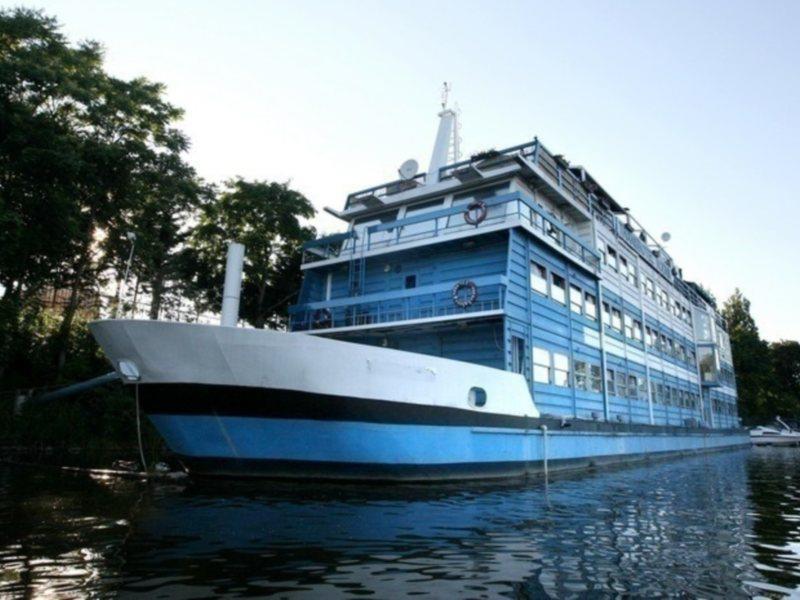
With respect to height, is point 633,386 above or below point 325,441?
above

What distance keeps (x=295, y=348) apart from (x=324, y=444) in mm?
1957

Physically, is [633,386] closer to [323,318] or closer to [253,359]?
[323,318]

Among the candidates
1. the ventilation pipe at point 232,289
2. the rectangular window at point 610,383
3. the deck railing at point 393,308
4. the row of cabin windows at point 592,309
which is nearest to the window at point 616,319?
the row of cabin windows at point 592,309

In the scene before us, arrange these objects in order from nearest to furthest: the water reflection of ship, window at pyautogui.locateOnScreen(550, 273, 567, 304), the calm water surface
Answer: the calm water surface, the water reflection of ship, window at pyautogui.locateOnScreen(550, 273, 567, 304)

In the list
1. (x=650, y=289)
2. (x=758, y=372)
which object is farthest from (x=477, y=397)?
(x=758, y=372)

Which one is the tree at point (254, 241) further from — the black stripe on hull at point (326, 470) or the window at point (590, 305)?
the black stripe on hull at point (326, 470)

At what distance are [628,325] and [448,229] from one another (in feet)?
36.5

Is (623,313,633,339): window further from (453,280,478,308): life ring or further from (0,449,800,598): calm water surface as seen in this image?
(0,449,800,598): calm water surface

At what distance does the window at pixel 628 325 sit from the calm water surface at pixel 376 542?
12.6m

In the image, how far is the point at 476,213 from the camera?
15047 millimetres

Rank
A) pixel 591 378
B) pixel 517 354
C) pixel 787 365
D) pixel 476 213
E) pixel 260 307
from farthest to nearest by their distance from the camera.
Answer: pixel 787 365 < pixel 260 307 < pixel 591 378 < pixel 476 213 < pixel 517 354

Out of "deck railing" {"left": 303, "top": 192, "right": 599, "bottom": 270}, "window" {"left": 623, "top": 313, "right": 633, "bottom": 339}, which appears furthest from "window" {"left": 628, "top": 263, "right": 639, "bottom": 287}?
"deck railing" {"left": 303, "top": 192, "right": 599, "bottom": 270}

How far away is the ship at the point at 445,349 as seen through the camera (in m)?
9.84

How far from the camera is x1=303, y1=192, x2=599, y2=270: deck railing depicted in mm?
15055
